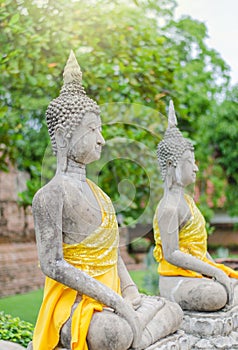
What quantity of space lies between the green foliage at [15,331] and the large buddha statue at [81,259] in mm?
1282

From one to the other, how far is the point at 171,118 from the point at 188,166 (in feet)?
1.29

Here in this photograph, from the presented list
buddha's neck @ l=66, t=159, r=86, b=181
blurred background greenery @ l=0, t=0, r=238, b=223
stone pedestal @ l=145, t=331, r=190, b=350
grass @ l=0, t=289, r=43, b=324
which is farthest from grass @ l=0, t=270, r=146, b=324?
buddha's neck @ l=66, t=159, r=86, b=181

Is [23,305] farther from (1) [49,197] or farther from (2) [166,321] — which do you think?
(1) [49,197]

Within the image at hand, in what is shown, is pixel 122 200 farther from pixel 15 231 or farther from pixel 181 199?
pixel 15 231

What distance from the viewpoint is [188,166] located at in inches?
142

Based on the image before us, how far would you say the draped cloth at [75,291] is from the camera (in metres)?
2.31

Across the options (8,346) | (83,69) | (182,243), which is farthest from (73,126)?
(83,69)

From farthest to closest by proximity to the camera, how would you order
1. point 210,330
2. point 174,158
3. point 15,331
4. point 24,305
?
1. point 24,305
2. point 15,331
3. point 174,158
4. point 210,330

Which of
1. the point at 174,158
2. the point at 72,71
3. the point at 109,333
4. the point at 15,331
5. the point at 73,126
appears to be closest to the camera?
the point at 109,333

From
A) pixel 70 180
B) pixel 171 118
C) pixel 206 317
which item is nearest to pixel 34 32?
pixel 171 118

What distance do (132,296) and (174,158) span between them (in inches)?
50.4

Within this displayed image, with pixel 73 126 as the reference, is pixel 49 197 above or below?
below

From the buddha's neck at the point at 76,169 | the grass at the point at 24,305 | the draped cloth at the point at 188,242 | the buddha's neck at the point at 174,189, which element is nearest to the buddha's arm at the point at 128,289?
the buddha's neck at the point at 76,169

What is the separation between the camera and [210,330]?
3.26 metres
